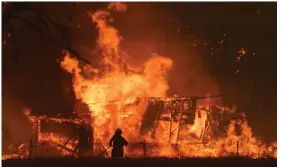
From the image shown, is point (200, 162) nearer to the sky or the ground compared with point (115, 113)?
nearer to the ground

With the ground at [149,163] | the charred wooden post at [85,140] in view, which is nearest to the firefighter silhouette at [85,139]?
the charred wooden post at [85,140]

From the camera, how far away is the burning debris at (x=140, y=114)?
916 inches

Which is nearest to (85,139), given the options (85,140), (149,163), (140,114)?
(85,140)

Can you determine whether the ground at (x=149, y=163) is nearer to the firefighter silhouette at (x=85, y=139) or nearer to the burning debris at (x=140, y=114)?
the firefighter silhouette at (x=85, y=139)

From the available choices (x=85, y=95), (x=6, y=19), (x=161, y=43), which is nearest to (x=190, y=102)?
(x=161, y=43)

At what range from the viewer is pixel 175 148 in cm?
2342

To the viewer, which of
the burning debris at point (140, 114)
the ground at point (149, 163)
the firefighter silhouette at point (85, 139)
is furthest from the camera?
the burning debris at point (140, 114)

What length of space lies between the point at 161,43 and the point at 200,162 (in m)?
11.1

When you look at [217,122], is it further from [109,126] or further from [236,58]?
[109,126]

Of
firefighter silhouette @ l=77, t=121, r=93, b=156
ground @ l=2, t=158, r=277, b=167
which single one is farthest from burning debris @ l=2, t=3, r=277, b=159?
ground @ l=2, t=158, r=277, b=167

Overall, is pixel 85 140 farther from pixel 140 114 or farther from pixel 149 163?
pixel 149 163

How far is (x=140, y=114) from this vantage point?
23.7 meters

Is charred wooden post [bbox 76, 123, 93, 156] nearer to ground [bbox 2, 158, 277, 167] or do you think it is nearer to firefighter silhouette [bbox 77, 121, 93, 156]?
firefighter silhouette [bbox 77, 121, 93, 156]

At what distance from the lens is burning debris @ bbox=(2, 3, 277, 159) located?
23.3 m
